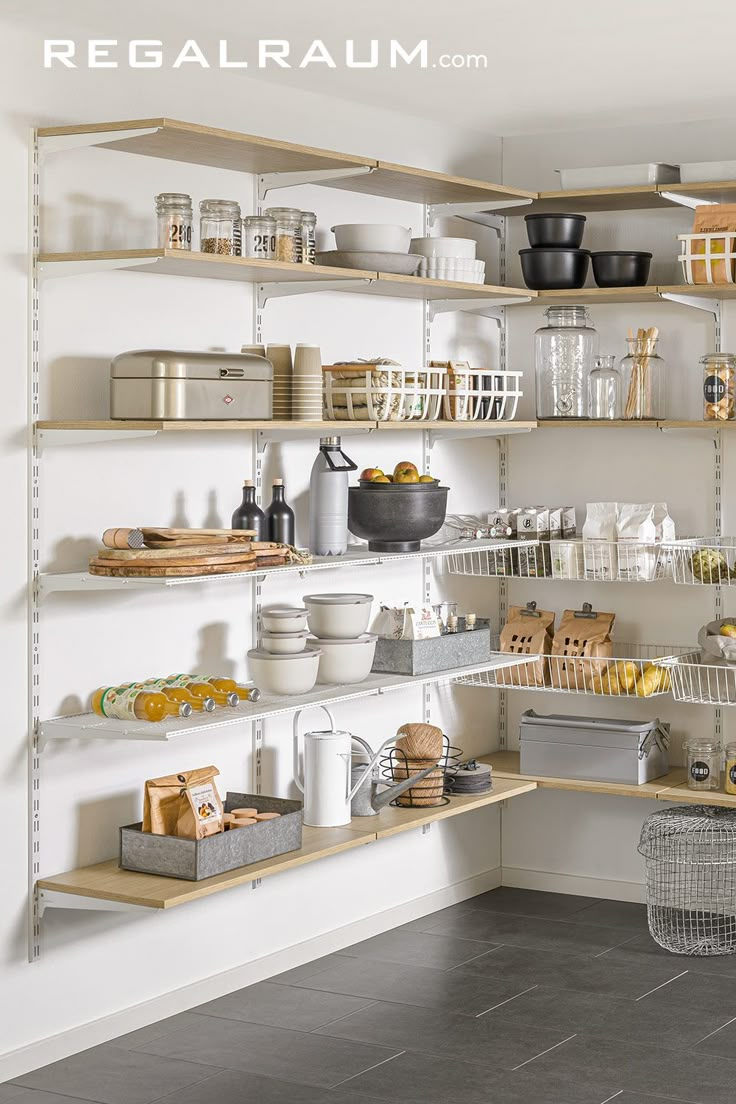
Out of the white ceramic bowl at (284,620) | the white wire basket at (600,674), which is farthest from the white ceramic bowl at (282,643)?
the white wire basket at (600,674)

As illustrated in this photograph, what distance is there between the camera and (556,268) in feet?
15.4

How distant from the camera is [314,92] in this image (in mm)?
4215

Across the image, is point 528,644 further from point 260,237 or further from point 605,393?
point 260,237

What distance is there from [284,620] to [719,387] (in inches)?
62.3

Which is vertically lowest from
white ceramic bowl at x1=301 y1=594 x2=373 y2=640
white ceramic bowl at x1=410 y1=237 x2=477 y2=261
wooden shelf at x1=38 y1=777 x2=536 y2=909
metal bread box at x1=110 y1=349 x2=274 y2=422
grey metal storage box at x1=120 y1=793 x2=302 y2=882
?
wooden shelf at x1=38 y1=777 x2=536 y2=909

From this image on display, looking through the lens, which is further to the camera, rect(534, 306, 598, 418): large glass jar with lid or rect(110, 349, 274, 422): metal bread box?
rect(534, 306, 598, 418): large glass jar with lid

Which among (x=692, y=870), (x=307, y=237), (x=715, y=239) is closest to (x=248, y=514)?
(x=307, y=237)

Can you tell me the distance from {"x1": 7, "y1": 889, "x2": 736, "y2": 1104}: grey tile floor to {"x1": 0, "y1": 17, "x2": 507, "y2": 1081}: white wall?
15 centimetres

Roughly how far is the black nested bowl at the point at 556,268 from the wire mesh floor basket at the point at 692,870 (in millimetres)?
1693

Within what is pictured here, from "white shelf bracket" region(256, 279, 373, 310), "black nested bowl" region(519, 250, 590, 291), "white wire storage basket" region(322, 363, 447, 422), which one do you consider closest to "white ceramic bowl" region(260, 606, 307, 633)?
"white wire storage basket" region(322, 363, 447, 422)

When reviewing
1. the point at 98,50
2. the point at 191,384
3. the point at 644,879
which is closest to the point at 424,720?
the point at 644,879

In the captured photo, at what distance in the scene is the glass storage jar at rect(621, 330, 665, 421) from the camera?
4.63 m

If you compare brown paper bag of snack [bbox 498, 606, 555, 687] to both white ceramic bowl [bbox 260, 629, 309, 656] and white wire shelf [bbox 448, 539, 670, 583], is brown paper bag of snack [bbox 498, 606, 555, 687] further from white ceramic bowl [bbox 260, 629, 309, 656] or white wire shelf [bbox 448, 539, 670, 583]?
white ceramic bowl [bbox 260, 629, 309, 656]

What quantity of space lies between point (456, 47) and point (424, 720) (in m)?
2.11
